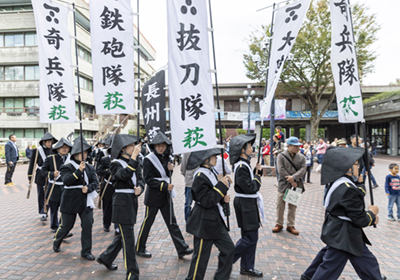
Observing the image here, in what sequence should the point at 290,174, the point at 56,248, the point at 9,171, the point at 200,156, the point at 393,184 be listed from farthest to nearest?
the point at 9,171
the point at 393,184
the point at 290,174
the point at 56,248
the point at 200,156

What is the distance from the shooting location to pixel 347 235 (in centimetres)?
305

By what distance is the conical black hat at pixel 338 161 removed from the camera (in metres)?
3.09

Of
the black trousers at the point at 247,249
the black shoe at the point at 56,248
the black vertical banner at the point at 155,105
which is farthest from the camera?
the black vertical banner at the point at 155,105

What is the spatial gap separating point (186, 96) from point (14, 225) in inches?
218

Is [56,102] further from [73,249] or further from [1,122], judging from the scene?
[1,122]

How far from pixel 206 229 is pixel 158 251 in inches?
72.9

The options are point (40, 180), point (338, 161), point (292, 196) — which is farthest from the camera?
point (40, 180)

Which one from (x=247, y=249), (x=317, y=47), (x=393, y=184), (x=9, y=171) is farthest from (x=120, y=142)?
(x=317, y=47)

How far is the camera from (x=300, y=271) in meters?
4.02

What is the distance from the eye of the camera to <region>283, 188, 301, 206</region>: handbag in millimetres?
5438

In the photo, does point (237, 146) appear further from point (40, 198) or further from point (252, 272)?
point (40, 198)

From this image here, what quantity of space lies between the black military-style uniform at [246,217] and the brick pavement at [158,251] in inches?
12.4

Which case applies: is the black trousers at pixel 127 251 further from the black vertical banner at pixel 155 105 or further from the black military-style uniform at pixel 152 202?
the black vertical banner at pixel 155 105

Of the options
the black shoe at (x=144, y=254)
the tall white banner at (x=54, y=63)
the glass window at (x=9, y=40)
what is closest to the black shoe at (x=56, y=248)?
the black shoe at (x=144, y=254)
